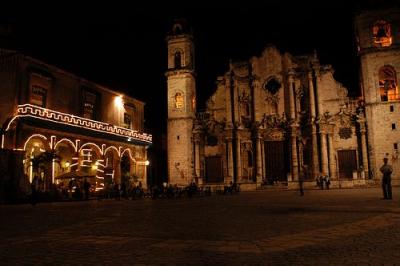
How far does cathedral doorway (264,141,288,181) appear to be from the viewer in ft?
130

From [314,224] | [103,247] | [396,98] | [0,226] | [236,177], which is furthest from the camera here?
[236,177]

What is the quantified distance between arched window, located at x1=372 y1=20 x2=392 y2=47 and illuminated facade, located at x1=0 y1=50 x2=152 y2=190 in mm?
25219

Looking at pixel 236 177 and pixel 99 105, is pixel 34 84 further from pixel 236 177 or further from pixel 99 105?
pixel 236 177

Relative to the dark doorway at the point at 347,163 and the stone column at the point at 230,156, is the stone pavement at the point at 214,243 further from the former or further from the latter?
the stone column at the point at 230,156

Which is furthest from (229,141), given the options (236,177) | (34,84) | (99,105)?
(34,84)

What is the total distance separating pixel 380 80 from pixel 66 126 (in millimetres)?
29465

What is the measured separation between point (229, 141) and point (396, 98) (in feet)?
55.5

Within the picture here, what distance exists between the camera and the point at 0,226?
9.50m

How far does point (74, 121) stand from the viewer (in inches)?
1129

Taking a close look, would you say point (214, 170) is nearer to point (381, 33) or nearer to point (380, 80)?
point (380, 80)

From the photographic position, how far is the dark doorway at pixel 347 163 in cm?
3712

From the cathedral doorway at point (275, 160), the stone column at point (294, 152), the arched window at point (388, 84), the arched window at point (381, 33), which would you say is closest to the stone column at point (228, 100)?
the cathedral doorway at point (275, 160)

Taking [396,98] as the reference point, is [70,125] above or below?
below

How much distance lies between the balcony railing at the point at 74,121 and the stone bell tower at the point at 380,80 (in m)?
22.6
